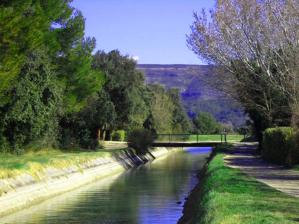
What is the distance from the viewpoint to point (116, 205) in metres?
30.9

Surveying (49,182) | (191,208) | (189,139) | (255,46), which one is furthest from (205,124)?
(191,208)

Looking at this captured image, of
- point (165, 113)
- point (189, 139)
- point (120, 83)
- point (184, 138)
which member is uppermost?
point (120, 83)

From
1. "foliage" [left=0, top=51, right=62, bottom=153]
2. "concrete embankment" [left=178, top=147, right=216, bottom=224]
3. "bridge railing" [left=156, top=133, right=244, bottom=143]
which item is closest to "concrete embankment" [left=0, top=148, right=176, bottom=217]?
"foliage" [left=0, top=51, right=62, bottom=153]

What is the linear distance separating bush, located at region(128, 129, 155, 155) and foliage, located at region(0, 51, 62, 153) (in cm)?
2776

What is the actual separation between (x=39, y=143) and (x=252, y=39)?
61.2ft

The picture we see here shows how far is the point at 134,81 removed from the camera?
82.9 m

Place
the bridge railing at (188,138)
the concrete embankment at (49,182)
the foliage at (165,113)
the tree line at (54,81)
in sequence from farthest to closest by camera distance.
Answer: the foliage at (165,113)
the bridge railing at (188,138)
the tree line at (54,81)
the concrete embankment at (49,182)

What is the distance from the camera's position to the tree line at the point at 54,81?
37.2 m

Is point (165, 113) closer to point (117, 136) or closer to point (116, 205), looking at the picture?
point (117, 136)

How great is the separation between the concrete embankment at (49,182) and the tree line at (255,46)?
40.4 ft

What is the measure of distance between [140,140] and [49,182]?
132 feet

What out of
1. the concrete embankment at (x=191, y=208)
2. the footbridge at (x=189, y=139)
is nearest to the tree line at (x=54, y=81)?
the footbridge at (x=189, y=139)

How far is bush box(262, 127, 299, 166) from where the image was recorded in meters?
37.3

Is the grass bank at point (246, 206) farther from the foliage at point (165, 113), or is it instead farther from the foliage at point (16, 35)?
the foliage at point (165, 113)
